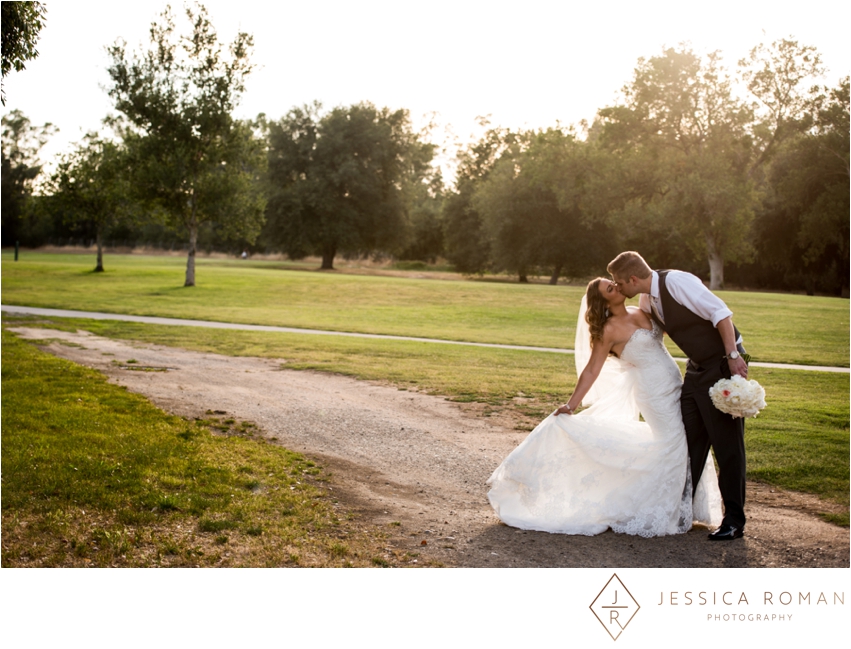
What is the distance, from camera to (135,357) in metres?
13.7

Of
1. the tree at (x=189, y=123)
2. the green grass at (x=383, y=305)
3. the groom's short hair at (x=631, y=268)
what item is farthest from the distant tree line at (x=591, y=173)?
the groom's short hair at (x=631, y=268)

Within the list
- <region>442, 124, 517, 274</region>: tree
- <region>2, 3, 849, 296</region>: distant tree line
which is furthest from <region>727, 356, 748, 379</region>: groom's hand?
<region>442, 124, 517, 274</region>: tree

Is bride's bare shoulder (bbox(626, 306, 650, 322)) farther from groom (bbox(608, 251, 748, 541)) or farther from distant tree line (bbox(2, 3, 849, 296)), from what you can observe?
distant tree line (bbox(2, 3, 849, 296))

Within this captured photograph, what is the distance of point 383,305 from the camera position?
28047 mm

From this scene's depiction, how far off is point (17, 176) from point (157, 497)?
22185 millimetres

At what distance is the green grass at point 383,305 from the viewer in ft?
64.1

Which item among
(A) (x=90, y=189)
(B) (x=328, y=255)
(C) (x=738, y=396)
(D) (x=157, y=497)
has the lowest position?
(D) (x=157, y=497)

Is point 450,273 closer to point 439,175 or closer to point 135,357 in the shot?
point 439,175

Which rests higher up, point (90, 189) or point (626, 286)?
point (90, 189)

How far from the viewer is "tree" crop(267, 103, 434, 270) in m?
52.1

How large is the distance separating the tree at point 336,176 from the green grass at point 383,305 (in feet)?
45.1

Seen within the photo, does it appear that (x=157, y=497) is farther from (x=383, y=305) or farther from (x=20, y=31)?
(x=383, y=305)

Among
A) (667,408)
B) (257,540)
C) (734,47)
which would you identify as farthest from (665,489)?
(734,47)

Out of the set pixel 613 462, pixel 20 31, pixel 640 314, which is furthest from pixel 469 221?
pixel 613 462
